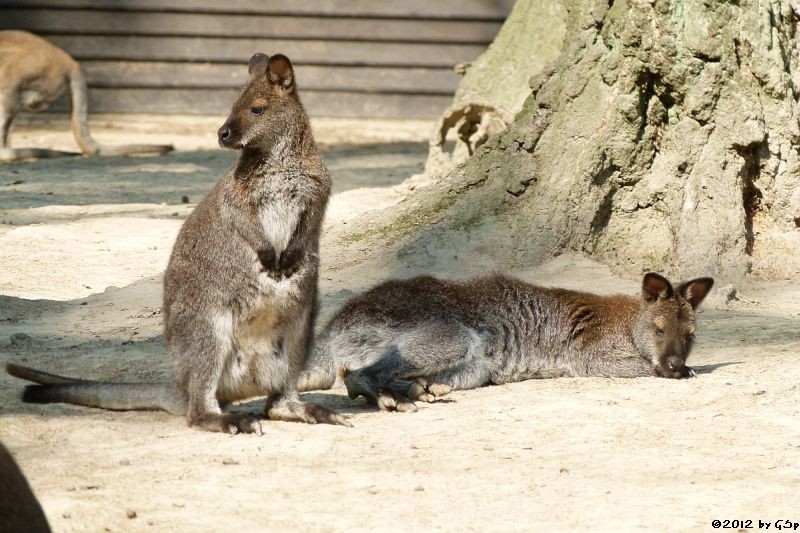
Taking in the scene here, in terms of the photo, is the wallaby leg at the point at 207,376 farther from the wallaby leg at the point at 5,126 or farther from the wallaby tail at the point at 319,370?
the wallaby leg at the point at 5,126

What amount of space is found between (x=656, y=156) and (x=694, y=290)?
159 centimetres

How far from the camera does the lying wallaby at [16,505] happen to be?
3117mm

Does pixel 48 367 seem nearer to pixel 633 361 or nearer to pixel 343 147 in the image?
pixel 633 361

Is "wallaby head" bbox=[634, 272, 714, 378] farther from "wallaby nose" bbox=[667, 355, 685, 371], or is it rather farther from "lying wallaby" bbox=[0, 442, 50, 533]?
"lying wallaby" bbox=[0, 442, 50, 533]

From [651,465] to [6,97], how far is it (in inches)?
426

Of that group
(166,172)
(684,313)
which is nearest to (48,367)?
(684,313)

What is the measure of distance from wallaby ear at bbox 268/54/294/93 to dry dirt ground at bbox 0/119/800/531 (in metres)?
1.52

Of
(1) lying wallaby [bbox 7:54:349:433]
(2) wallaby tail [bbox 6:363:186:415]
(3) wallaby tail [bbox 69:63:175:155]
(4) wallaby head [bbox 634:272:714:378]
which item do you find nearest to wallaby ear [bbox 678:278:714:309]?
(4) wallaby head [bbox 634:272:714:378]

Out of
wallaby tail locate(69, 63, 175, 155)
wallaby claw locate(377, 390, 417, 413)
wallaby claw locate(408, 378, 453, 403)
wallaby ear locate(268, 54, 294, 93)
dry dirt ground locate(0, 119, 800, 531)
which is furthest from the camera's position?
wallaby tail locate(69, 63, 175, 155)

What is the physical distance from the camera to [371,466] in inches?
179

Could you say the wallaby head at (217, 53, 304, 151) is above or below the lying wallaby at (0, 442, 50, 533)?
above

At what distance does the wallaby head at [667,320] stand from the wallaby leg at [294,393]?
1820mm

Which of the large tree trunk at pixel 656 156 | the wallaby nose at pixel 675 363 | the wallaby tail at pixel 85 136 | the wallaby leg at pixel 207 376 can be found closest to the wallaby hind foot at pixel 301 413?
the wallaby leg at pixel 207 376

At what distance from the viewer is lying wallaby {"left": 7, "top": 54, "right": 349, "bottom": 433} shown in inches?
202
